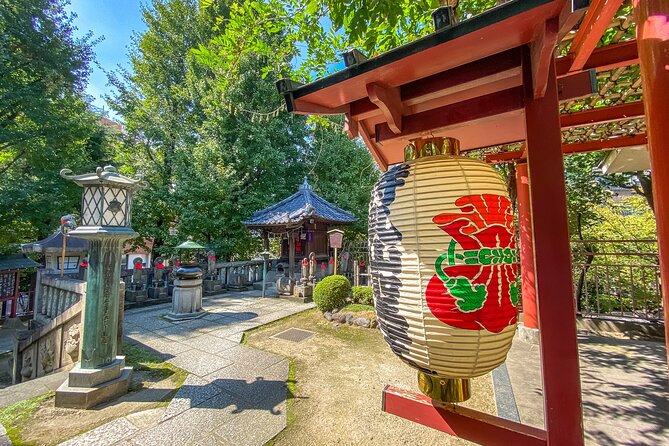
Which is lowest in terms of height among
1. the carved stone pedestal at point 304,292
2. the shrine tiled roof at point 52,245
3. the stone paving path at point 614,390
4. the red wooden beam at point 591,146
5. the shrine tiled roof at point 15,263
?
the stone paving path at point 614,390

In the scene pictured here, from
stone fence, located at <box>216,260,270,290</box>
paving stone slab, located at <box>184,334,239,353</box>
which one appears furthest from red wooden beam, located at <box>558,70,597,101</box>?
stone fence, located at <box>216,260,270,290</box>

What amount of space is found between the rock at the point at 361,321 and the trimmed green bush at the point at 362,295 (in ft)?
3.16

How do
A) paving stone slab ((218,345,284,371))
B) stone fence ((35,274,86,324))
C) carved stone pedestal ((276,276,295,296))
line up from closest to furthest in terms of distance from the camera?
paving stone slab ((218,345,284,371)) → stone fence ((35,274,86,324)) → carved stone pedestal ((276,276,295,296))

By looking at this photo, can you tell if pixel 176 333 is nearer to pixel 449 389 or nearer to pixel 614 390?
pixel 449 389

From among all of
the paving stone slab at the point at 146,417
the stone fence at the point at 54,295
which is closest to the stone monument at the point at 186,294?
the stone fence at the point at 54,295

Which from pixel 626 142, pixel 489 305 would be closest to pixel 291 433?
pixel 489 305

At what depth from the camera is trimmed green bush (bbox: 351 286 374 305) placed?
22.7 ft

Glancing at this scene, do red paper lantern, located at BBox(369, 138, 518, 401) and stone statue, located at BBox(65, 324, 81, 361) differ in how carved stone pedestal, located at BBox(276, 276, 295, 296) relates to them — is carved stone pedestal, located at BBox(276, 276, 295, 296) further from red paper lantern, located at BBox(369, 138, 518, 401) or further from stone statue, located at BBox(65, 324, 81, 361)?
red paper lantern, located at BBox(369, 138, 518, 401)

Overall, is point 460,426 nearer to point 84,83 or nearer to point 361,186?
point 361,186

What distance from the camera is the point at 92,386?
126 inches

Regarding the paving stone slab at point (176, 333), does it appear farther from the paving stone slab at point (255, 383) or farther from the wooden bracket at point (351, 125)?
the wooden bracket at point (351, 125)

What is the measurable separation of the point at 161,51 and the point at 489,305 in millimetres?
20323

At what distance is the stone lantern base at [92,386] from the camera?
10.1 feet

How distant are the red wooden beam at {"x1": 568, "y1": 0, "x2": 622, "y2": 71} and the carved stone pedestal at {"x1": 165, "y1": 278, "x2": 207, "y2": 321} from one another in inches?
297
